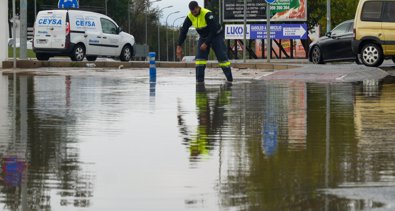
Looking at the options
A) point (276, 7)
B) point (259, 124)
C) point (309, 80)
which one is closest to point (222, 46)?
point (309, 80)

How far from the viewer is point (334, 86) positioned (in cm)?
1912

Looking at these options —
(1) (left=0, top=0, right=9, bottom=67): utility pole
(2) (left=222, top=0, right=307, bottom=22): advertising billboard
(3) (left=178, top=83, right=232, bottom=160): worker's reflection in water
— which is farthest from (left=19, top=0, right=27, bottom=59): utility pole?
A: (2) (left=222, top=0, right=307, bottom=22): advertising billboard

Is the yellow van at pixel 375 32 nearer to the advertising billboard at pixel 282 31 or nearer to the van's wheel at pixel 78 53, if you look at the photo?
the van's wheel at pixel 78 53

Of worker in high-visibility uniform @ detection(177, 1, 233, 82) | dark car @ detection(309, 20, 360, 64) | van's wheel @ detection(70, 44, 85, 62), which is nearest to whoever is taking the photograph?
worker in high-visibility uniform @ detection(177, 1, 233, 82)

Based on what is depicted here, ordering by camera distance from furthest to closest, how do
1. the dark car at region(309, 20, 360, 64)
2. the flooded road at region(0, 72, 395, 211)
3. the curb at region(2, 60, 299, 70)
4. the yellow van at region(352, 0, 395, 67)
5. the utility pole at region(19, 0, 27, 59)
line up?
the dark car at region(309, 20, 360, 64) → the utility pole at region(19, 0, 27, 59) → the curb at region(2, 60, 299, 70) → the yellow van at region(352, 0, 395, 67) → the flooded road at region(0, 72, 395, 211)

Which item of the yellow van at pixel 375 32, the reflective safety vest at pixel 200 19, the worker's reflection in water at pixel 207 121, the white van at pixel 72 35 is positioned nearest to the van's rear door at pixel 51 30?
the white van at pixel 72 35

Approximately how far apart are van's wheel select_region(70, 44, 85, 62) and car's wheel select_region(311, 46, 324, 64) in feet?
26.8

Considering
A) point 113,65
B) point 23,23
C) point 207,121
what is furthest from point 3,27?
point 207,121

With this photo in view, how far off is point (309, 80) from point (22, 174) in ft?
47.4

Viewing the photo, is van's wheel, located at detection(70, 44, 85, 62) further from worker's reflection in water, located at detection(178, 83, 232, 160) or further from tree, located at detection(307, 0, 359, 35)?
tree, located at detection(307, 0, 359, 35)

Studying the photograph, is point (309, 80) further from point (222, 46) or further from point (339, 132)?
point (339, 132)

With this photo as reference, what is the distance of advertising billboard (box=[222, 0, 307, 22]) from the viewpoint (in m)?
54.8

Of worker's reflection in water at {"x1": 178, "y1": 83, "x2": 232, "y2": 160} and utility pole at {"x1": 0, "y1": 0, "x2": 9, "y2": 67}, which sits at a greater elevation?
utility pole at {"x1": 0, "y1": 0, "x2": 9, "y2": 67}

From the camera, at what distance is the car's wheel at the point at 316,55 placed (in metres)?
33.0
